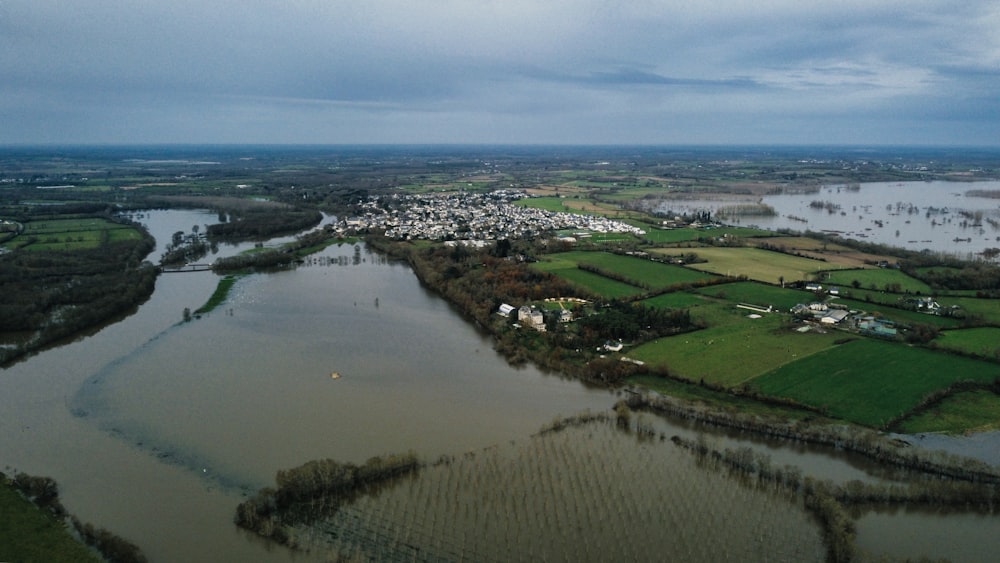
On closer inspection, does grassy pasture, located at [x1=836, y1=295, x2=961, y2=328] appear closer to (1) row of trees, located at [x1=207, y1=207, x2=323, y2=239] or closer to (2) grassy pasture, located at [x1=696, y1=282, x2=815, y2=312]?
(2) grassy pasture, located at [x1=696, y1=282, x2=815, y2=312]

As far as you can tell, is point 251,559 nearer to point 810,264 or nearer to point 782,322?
point 782,322

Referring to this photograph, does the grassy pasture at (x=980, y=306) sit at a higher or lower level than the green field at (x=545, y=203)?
lower

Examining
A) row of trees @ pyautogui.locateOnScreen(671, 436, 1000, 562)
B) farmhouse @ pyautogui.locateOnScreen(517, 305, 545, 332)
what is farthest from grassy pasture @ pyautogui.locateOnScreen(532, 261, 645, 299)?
row of trees @ pyautogui.locateOnScreen(671, 436, 1000, 562)

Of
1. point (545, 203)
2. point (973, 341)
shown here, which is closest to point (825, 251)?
point (973, 341)

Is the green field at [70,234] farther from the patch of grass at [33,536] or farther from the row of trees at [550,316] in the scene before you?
the patch of grass at [33,536]

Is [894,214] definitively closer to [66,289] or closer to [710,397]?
[710,397]

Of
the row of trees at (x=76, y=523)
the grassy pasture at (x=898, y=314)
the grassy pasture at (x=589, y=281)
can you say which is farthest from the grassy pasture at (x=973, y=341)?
the row of trees at (x=76, y=523)
